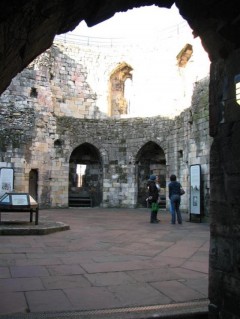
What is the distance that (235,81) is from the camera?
3.35m

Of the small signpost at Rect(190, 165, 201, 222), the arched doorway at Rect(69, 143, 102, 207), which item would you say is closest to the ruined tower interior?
the small signpost at Rect(190, 165, 201, 222)

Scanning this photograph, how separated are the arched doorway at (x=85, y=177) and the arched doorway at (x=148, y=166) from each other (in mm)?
2011

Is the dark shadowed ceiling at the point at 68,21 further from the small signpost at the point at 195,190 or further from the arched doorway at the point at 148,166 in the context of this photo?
the arched doorway at the point at 148,166

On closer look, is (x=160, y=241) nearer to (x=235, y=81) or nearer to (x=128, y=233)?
(x=128, y=233)

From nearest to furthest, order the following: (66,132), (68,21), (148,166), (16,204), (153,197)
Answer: (68,21)
(16,204)
(153,197)
(66,132)
(148,166)

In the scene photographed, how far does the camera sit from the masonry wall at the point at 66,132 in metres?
17.0

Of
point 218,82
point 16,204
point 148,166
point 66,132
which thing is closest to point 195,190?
point 16,204

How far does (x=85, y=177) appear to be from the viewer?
20250 mm

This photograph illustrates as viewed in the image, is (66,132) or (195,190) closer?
(195,190)

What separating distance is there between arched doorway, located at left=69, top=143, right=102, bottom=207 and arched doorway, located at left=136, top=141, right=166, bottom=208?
2011 mm

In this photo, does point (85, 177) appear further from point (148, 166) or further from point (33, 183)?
point (148, 166)

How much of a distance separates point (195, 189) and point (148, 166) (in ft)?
24.0

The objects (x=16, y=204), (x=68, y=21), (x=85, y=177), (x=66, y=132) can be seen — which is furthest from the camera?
(x=85, y=177)

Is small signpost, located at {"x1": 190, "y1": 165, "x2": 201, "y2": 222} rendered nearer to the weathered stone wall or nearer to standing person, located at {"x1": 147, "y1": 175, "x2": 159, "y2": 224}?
standing person, located at {"x1": 147, "y1": 175, "x2": 159, "y2": 224}
